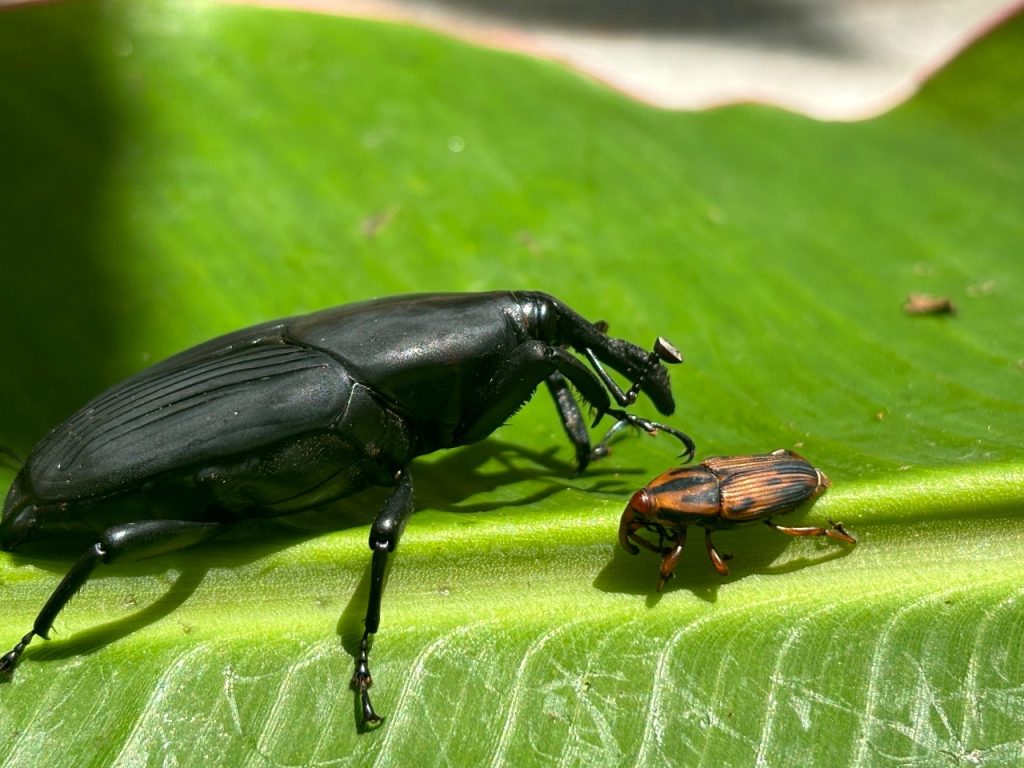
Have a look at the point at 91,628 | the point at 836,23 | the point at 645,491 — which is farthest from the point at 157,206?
the point at 836,23

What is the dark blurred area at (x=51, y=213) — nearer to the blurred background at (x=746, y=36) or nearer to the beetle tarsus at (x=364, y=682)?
the beetle tarsus at (x=364, y=682)

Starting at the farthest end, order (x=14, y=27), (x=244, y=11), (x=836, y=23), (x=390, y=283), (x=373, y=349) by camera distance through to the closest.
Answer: (x=836, y=23) < (x=244, y=11) < (x=14, y=27) < (x=390, y=283) < (x=373, y=349)

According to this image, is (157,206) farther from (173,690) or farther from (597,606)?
(597,606)

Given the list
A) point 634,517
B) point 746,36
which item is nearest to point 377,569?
point 634,517

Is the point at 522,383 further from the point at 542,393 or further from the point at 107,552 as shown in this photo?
the point at 107,552

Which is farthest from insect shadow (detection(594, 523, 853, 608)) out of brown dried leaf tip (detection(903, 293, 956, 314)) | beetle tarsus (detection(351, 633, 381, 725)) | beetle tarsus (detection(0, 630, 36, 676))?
beetle tarsus (detection(0, 630, 36, 676))
